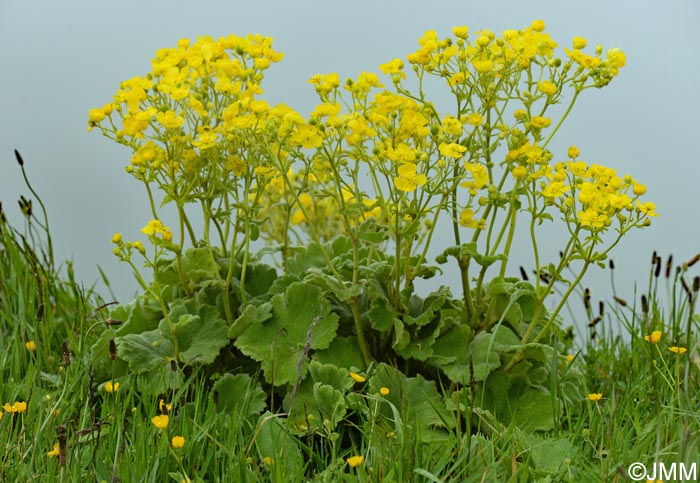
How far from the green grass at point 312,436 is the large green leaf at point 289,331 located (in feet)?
0.53

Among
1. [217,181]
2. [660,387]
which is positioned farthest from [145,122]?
[660,387]

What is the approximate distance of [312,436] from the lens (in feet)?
10.9

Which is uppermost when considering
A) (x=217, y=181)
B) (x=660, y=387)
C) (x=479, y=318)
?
(x=217, y=181)

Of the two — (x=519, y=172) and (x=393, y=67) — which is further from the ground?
(x=393, y=67)

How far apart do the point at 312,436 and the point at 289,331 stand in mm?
675

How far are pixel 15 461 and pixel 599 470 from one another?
79.9 inches

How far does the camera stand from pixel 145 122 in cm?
367

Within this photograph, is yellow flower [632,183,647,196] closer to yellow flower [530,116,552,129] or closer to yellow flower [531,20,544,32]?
yellow flower [530,116,552,129]

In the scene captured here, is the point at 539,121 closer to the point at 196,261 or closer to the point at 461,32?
the point at 461,32

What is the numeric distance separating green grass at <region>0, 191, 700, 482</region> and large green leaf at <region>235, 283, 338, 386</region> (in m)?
0.16

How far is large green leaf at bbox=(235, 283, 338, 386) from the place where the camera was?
3797 millimetres

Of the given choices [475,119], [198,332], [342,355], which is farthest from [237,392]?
[475,119]

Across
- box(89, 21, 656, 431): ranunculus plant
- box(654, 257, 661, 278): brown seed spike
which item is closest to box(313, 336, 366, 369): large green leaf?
box(89, 21, 656, 431): ranunculus plant

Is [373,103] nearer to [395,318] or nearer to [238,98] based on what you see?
[238,98]
